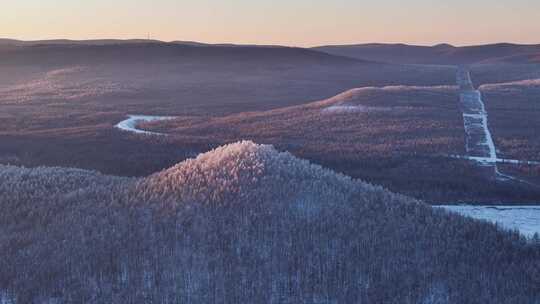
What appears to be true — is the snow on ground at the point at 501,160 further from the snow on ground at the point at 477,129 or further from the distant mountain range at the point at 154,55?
the distant mountain range at the point at 154,55

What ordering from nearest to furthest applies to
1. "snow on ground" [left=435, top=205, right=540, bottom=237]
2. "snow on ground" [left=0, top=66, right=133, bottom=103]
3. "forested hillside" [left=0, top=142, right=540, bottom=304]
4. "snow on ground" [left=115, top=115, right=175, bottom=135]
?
"forested hillside" [left=0, top=142, right=540, bottom=304], "snow on ground" [left=435, top=205, right=540, bottom=237], "snow on ground" [left=115, top=115, right=175, bottom=135], "snow on ground" [left=0, top=66, right=133, bottom=103]

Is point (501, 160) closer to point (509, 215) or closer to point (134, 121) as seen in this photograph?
point (509, 215)

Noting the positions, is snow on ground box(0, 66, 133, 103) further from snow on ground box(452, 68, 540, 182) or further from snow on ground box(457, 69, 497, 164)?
snow on ground box(452, 68, 540, 182)

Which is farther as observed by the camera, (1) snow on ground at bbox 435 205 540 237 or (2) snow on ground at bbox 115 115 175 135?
(2) snow on ground at bbox 115 115 175 135

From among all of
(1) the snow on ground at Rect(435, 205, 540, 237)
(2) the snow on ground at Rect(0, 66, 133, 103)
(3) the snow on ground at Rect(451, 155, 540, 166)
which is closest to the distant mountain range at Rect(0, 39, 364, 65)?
(2) the snow on ground at Rect(0, 66, 133, 103)

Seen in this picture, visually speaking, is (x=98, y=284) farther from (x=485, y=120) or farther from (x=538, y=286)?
(x=485, y=120)

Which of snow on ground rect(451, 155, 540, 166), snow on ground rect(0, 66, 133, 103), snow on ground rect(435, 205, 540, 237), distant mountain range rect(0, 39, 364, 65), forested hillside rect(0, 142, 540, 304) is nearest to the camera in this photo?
forested hillside rect(0, 142, 540, 304)

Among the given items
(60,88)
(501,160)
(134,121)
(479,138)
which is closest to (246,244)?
(501,160)

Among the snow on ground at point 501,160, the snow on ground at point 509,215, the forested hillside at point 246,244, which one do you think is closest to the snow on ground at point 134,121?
the snow on ground at point 501,160

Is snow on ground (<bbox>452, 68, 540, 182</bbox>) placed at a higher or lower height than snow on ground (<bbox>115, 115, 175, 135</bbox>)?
higher
